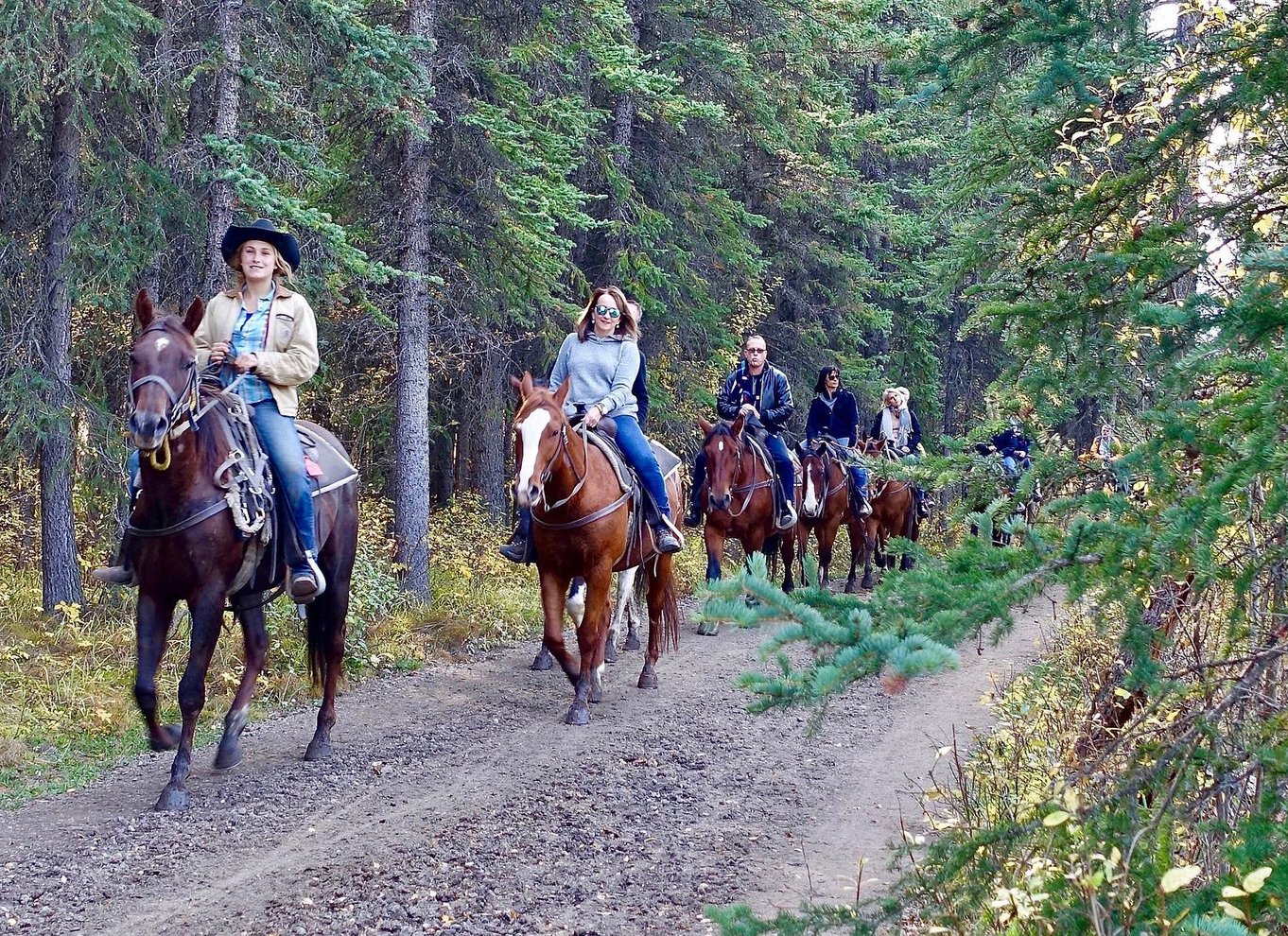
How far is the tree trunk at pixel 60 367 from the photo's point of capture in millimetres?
10422

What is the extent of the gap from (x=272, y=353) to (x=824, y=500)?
11.1m

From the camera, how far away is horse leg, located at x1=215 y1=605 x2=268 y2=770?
7.62 meters

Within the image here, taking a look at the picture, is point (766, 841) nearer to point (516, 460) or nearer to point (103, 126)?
point (516, 460)

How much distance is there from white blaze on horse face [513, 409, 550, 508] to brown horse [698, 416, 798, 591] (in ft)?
18.6

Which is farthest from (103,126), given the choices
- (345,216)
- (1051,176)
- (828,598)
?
(828,598)

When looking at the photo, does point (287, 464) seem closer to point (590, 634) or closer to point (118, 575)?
point (118, 575)

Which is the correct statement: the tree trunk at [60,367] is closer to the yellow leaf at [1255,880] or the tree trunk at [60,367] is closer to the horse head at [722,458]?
the horse head at [722,458]

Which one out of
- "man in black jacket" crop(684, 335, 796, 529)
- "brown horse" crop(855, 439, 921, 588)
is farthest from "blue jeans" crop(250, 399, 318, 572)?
"brown horse" crop(855, 439, 921, 588)

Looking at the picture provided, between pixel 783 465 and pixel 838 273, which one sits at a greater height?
pixel 838 273

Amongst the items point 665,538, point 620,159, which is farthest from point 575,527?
point 620,159

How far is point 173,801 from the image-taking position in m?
6.73

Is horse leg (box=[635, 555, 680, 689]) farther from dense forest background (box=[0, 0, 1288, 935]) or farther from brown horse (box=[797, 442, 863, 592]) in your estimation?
brown horse (box=[797, 442, 863, 592])

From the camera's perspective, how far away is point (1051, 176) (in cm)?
463

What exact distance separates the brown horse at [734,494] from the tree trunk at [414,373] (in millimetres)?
3281
